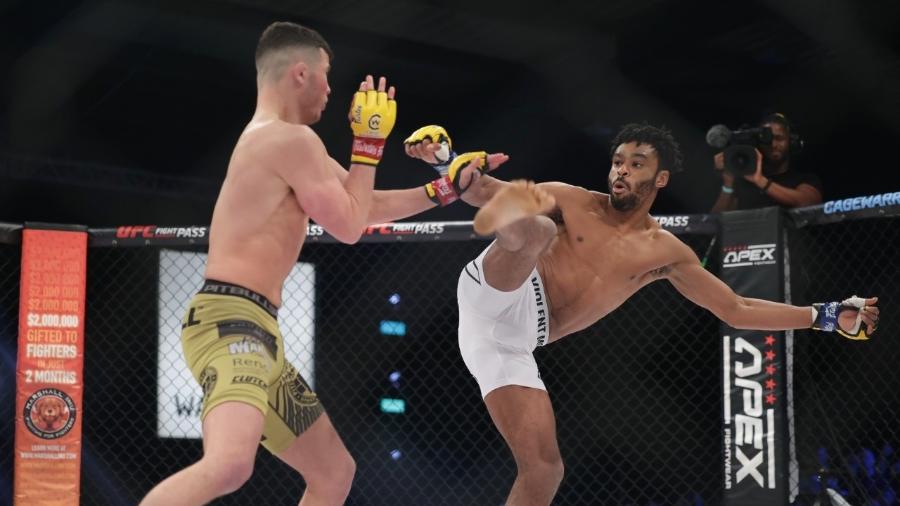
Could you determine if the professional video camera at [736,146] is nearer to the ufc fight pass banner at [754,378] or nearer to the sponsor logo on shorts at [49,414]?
the ufc fight pass banner at [754,378]

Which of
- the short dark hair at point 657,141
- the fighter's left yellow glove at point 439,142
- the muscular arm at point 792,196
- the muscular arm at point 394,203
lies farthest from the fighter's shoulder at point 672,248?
the muscular arm at point 792,196

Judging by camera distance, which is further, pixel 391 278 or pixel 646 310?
pixel 391 278

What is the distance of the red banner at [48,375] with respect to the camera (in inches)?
145

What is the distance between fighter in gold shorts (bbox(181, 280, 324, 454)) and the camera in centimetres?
200

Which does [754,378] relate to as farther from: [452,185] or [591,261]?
[452,185]

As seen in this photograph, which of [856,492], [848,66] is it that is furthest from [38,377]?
[848,66]

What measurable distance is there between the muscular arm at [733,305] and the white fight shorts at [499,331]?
1.55 feet

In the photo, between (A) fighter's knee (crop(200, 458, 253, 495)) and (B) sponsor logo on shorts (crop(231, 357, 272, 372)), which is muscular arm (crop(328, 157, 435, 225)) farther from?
(A) fighter's knee (crop(200, 458, 253, 495))

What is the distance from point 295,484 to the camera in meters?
5.41

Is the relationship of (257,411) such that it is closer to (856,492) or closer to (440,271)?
(856,492)

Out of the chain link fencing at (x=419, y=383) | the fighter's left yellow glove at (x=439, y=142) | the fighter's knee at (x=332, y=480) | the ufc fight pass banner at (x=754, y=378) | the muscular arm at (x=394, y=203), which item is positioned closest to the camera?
the fighter's knee at (x=332, y=480)

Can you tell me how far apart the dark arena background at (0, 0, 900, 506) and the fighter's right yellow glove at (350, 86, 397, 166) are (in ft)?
5.18

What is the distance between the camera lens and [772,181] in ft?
13.2

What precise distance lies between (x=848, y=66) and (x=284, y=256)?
4.04 metres
